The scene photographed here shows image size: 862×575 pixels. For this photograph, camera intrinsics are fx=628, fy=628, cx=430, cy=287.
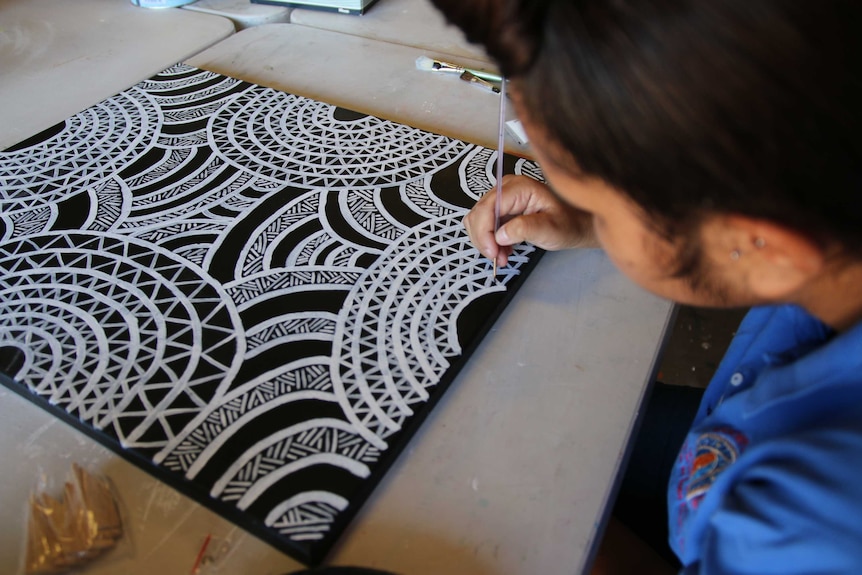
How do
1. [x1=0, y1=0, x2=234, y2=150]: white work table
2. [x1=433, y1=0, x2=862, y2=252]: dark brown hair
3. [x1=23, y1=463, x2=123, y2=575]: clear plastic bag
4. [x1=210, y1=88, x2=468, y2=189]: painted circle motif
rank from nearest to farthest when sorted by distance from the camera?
[x1=433, y1=0, x2=862, y2=252]: dark brown hair < [x1=23, y1=463, x2=123, y2=575]: clear plastic bag < [x1=210, y1=88, x2=468, y2=189]: painted circle motif < [x1=0, y1=0, x2=234, y2=150]: white work table

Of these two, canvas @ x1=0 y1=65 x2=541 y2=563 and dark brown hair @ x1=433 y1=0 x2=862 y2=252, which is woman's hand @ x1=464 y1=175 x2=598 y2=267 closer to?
canvas @ x1=0 y1=65 x2=541 y2=563

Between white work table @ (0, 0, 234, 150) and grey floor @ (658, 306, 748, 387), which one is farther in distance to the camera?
grey floor @ (658, 306, 748, 387)

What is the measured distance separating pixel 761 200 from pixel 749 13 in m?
0.10

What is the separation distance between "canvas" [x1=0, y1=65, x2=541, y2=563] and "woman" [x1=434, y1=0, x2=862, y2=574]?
0.21 metres

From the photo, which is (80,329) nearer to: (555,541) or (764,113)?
(555,541)

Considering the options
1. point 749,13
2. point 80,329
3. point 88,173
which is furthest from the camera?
point 88,173

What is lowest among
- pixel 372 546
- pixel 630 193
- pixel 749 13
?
pixel 372 546

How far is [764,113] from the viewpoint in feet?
1.03

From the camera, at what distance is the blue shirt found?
1.16 ft

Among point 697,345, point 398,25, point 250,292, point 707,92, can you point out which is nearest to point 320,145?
point 250,292

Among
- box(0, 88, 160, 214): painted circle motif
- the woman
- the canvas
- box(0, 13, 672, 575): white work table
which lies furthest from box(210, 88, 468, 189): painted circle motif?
the woman

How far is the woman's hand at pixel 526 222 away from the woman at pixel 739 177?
15 centimetres

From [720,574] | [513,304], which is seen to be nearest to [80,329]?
[513,304]

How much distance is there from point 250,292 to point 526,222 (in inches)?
10.9
